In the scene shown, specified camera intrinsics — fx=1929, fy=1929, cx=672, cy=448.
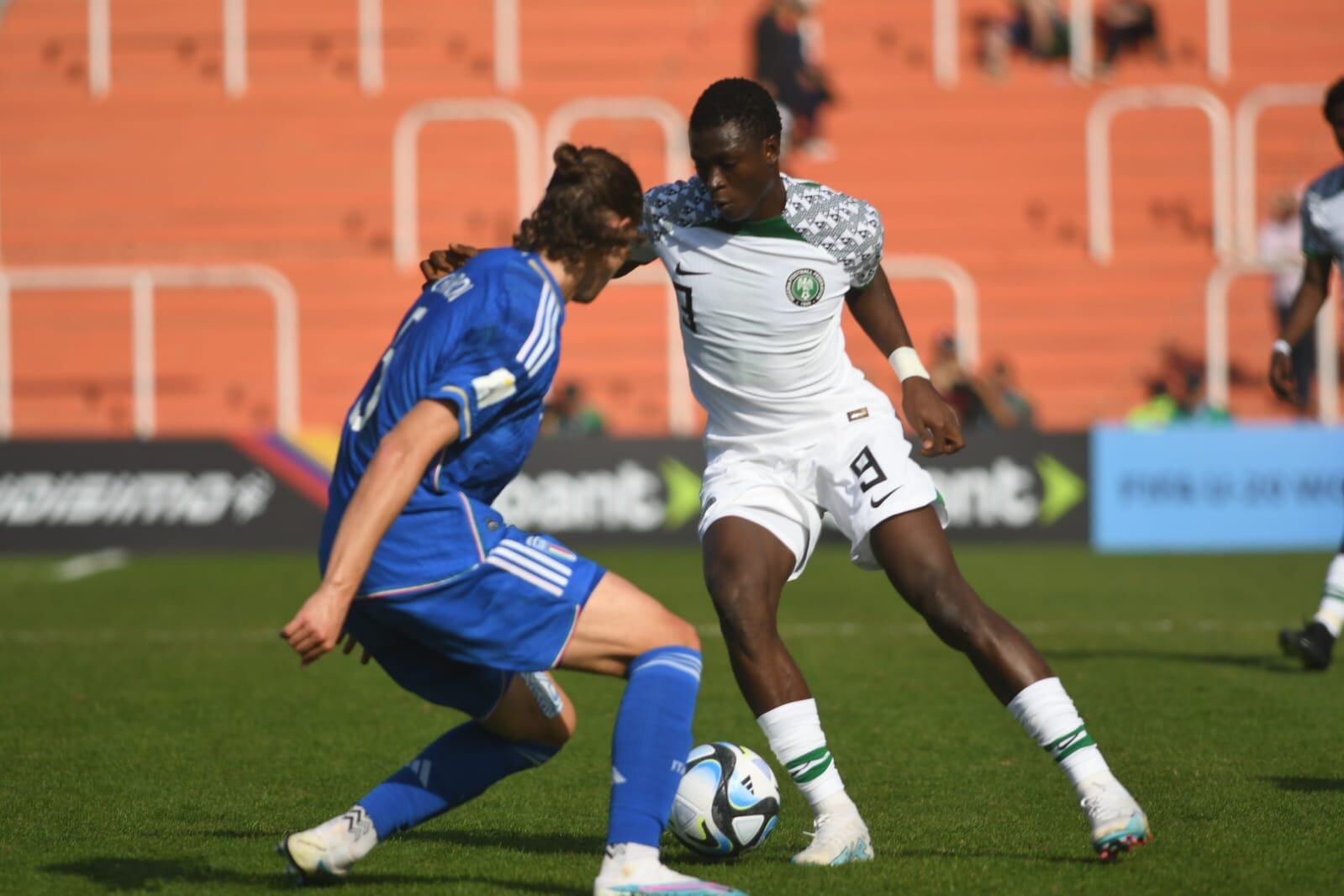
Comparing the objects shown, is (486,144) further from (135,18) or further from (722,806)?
(722,806)

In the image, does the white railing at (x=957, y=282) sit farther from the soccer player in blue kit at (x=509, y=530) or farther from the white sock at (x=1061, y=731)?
the soccer player in blue kit at (x=509, y=530)

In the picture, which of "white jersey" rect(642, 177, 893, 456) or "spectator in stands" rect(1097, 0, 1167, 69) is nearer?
"white jersey" rect(642, 177, 893, 456)

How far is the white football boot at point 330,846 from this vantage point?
4766 mm

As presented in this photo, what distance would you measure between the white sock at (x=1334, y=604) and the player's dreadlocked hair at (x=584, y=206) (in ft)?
18.8

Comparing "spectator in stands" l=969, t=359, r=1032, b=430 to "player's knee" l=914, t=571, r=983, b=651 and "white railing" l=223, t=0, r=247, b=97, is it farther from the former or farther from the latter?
"player's knee" l=914, t=571, r=983, b=651

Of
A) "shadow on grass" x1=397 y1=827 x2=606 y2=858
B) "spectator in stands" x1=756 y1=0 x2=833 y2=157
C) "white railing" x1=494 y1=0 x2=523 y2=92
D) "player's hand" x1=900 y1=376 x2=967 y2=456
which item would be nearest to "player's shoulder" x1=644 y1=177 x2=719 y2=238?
"player's hand" x1=900 y1=376 x2=967 y2=456

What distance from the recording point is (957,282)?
1938cm

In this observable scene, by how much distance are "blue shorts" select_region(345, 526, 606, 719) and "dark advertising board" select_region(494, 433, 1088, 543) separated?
1286 cm

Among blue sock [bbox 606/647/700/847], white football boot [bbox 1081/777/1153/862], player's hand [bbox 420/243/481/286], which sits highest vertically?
player's hand [bbox 420/243/481/286]

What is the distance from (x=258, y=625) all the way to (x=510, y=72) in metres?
12.6

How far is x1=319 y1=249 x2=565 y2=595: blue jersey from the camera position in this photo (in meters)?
4.33

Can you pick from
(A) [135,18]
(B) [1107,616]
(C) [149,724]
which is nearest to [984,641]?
(C) [149,724]

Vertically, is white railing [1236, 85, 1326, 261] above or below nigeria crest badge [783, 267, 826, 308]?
above

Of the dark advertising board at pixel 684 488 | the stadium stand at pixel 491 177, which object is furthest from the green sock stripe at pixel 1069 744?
the stadium stand at pixel 491 177
